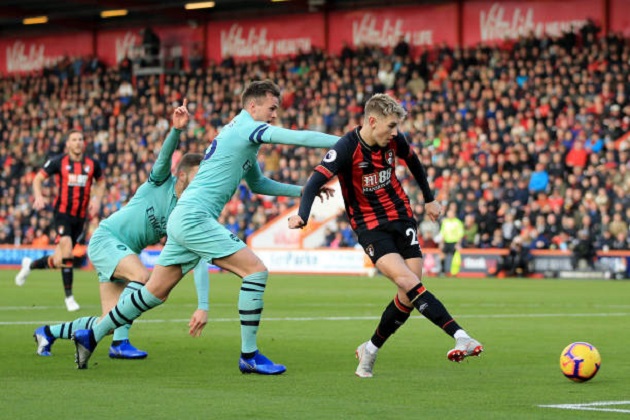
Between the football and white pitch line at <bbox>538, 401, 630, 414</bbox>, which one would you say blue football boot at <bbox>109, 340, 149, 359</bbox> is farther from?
white pitch line at <bbox>538, 401, 630, 414</bbox>

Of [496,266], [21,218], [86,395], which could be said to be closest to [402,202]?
[86,395]

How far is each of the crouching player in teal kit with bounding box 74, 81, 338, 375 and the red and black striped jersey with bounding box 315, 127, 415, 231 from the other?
→ 0.22 meters

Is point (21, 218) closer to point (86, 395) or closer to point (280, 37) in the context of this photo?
point (280, 37)

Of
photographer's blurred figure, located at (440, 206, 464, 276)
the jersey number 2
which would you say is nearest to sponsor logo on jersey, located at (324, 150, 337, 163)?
the jersey number 2

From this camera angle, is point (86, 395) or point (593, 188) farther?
point (593, 188)

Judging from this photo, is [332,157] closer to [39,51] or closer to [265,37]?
[265,37]

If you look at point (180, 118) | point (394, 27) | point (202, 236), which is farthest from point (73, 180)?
point (394, 27)

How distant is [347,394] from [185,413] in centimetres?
144

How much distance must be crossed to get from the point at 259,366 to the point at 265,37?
1551 inches

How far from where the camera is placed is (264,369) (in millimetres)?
10055

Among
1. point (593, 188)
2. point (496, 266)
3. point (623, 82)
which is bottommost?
point (496, 266)

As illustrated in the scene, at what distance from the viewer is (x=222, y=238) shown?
32.9 ft

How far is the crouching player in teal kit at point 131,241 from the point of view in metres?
11.2

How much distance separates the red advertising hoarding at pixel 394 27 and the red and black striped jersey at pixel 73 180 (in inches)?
1026
